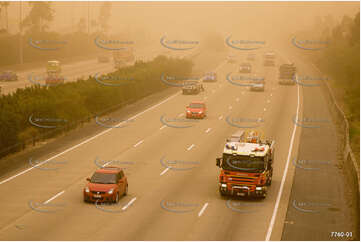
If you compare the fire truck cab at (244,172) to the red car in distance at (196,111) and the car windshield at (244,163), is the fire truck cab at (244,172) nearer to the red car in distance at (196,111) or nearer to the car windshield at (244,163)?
the car windshield at (244,163)

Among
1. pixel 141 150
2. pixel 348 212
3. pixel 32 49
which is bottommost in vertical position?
pixel 32 49

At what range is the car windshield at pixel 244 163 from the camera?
2892cm

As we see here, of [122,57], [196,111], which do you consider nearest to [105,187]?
[196,111]

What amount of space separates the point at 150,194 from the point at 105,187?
139 inches

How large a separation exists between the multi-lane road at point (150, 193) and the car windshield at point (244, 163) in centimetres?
190

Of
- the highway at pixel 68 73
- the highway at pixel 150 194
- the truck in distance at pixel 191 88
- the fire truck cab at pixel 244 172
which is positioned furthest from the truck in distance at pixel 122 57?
the fire truck cab at pixel 244 172

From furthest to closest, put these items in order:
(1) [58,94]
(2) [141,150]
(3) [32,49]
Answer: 1. (3) [32,49]
2. (1) [58,94]
3. (2) [141,150]

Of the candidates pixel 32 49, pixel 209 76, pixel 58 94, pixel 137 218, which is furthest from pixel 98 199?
pixel 32 49

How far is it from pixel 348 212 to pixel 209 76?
6549 cm

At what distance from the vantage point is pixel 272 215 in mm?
27547

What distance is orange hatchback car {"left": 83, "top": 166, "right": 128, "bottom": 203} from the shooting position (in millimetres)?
27766

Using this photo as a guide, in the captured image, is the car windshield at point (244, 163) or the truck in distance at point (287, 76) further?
the truck in distance at point (287, 76)

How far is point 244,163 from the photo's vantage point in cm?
2898

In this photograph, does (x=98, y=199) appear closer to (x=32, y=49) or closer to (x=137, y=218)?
(x=137, y=218)
